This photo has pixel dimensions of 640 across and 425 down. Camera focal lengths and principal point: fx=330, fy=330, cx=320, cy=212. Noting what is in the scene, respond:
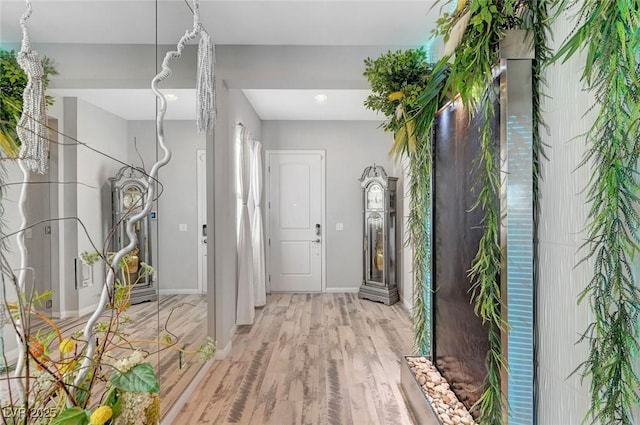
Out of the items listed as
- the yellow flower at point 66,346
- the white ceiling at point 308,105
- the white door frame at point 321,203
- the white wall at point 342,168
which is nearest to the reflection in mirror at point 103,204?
the yellow flower at point 66,346

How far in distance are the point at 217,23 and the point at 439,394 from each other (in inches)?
114

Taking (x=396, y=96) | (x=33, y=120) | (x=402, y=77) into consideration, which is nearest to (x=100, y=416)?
(x=33, y=120)

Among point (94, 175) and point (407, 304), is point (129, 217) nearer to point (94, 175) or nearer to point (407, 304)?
point (94, 175)

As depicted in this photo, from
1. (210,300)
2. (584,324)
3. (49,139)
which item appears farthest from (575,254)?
(210,300)

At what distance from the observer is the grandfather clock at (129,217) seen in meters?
1.42

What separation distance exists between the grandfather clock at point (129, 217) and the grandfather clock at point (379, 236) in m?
3.41

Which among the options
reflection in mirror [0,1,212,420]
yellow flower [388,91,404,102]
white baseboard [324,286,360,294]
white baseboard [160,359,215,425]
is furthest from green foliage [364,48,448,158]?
white baseboard [324,286,360,294]

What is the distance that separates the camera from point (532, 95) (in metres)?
1.16

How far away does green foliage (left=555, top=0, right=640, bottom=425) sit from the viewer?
28.2 inches

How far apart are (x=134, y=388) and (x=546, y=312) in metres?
1.24

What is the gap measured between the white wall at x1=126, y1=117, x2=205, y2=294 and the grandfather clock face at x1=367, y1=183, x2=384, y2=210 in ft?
9.35

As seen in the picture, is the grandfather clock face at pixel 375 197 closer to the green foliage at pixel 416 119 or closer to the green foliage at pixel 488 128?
the green foliage at pixel 416 119

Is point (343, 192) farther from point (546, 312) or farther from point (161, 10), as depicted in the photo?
point (546, 312)

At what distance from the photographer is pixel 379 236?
16.0ft
